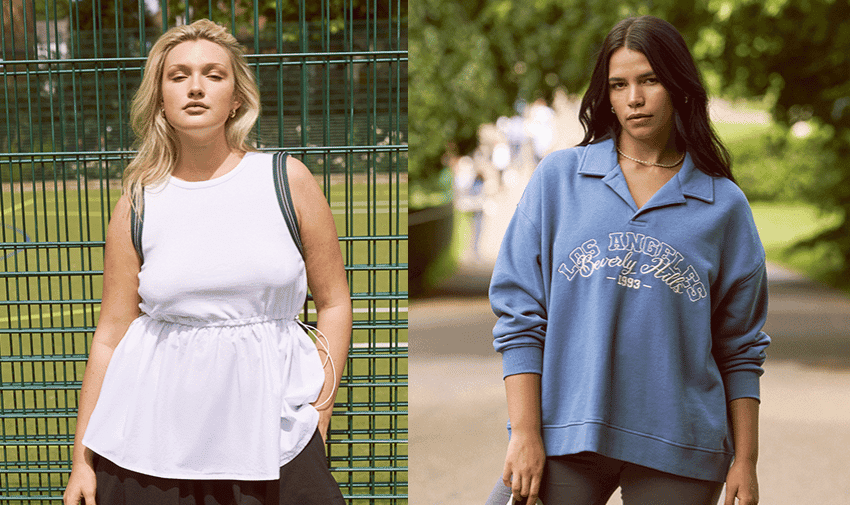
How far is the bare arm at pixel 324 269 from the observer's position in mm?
2250

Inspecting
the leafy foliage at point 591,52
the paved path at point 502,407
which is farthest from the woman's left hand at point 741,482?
the leafy foliage at point 591,52

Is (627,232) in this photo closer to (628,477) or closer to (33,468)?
(628,477)

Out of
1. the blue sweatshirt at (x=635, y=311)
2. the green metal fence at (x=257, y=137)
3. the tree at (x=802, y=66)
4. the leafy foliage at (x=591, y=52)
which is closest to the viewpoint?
the blue sweatshirt at (x=635, y=311)

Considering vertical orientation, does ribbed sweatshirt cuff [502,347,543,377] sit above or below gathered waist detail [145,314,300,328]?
below

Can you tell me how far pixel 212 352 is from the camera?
2213 mm

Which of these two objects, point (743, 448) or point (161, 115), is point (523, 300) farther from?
point (161, 115)

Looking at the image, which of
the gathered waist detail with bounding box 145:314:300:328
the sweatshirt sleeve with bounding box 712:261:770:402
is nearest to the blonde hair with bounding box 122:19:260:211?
Answer: the gathered waist detail with bounding box 145:314:300:328

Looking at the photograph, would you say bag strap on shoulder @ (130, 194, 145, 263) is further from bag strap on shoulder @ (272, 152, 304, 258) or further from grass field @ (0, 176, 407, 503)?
grass field @ (0, 176, 407, 503)

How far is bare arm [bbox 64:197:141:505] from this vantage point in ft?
7.35

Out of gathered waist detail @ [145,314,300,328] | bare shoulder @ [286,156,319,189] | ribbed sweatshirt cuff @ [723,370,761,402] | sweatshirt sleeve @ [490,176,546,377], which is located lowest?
ribbed sweatshirt cuff @ [723,370,761,402]

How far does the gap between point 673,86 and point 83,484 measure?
1.80 metres

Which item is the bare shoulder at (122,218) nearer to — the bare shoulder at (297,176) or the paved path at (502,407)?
the bare shoulder at (297,176)

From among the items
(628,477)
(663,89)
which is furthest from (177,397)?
(663,89)

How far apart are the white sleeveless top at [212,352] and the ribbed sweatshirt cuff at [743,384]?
106 cm
